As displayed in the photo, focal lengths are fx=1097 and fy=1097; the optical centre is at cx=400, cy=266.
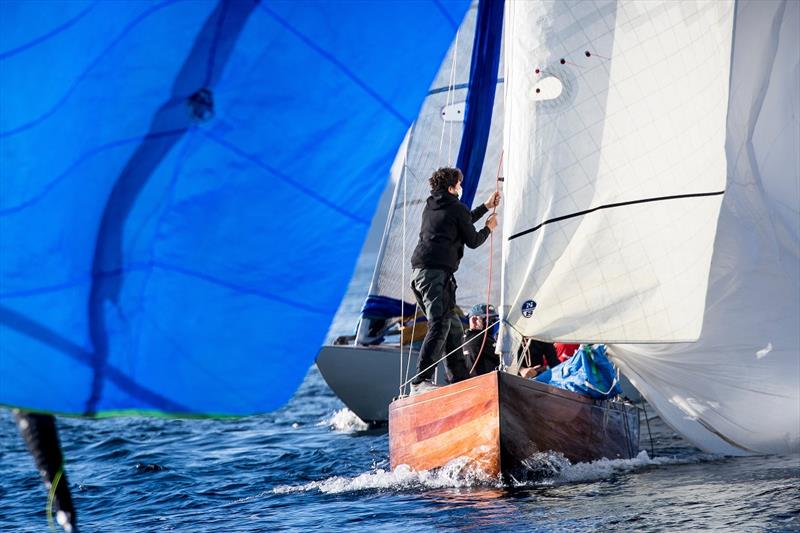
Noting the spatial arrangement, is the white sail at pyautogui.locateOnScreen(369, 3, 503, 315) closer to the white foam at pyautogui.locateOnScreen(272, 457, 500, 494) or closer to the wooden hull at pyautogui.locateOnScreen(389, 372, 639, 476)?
the white foam at pyautogui.locateOnScreen(272, 457, 500, 494)

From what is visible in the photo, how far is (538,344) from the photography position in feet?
31.2

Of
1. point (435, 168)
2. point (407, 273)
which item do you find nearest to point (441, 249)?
point (435, 168)

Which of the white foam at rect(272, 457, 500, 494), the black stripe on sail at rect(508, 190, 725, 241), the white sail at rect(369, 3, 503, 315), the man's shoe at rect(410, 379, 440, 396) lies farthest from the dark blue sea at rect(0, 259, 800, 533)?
the white sail at rect(369, 3, 503, 315)

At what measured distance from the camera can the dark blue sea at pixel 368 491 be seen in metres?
6.25

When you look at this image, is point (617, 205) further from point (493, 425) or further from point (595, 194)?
point (493, 425)

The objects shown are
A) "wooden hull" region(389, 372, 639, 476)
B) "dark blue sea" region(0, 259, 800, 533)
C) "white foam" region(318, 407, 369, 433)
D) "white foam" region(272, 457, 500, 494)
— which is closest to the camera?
"dark blue sea" region(0, 259, 800, 533)

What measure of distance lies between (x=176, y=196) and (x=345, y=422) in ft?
30.8

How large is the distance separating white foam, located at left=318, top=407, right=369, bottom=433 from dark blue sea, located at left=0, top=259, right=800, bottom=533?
0.94 metres

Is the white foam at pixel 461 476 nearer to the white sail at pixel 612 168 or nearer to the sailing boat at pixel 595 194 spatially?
the sailing boat at pixel 595 194

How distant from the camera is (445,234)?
727 cm

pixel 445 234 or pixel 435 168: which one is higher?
pixel 435 168

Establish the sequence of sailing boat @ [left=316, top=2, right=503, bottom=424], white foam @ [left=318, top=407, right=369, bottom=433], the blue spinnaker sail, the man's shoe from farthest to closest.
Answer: white foam @ [left=318, top=407, right=369, bottom=433]
sailing boat @ [left=316, top=2, right=503, bottom=424]
the man's shoe
the blue spinnaker sail

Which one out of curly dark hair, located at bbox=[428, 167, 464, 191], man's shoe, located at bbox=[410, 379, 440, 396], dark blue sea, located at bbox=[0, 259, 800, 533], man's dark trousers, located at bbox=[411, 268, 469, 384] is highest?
curly dark hair, located at bbox=[428, 167, 464, 191]

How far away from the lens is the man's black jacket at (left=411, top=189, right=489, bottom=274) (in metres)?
7.27
